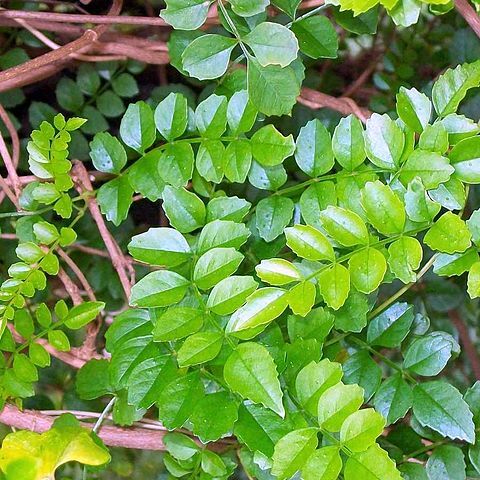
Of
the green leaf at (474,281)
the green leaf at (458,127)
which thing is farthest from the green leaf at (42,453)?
the green leaf at (458,127)

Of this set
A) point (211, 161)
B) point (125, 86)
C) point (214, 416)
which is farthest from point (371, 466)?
point (125, 86)

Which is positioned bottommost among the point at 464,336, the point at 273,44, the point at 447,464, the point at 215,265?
the point at 464,336

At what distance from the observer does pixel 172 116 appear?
2.52ft

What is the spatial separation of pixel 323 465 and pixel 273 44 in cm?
40

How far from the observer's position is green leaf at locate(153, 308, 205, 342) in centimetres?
65

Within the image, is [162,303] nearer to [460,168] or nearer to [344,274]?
[344,274]

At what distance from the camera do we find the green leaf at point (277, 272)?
0.60 m

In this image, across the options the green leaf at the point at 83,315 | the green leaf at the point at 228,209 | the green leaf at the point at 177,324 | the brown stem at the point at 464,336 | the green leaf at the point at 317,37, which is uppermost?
the green leaf at the point at 317,37

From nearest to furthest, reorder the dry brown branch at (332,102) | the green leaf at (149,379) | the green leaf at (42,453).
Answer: the green leaf at (42,453), the green leaf at (149,379), the dry brown branch at (332,102)

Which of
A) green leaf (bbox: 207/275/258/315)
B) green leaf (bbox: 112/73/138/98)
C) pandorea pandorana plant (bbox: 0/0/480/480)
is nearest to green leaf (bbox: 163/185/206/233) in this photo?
pandorea pandorana plant (bbox: 0/0/480/480)

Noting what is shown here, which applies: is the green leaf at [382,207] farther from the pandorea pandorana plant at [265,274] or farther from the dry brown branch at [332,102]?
the dry brown branch at [332,102]

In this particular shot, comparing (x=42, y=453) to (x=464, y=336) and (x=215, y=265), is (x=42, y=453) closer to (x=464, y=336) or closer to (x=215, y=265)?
(x=215, y=265)

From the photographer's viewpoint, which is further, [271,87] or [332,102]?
[332,102]

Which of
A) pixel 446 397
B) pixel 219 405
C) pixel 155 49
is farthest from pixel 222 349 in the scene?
pixel 155 49
